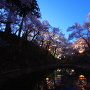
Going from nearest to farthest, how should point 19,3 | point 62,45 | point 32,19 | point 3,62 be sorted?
point 3,62 < point 19,3 < point 32,19 < point 62,45

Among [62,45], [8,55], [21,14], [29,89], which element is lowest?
[29,89]

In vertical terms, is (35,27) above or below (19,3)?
below

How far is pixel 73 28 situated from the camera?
1767 cm

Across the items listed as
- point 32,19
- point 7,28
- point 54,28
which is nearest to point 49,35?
point 54,28

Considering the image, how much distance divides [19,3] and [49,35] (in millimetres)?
12807

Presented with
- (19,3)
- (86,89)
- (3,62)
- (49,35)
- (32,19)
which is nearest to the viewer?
(86,89)

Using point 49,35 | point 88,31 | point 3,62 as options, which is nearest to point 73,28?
point 88,31

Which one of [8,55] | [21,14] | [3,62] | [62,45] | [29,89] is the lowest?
[29,89]

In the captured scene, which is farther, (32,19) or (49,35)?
(49,35)

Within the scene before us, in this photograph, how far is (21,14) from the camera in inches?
578

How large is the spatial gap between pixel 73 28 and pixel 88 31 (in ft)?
9.99

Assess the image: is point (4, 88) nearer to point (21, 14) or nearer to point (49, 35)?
point (21, 14)

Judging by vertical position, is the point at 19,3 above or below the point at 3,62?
above

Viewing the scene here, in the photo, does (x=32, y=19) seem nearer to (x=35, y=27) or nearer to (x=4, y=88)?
(x=35, y=27)
